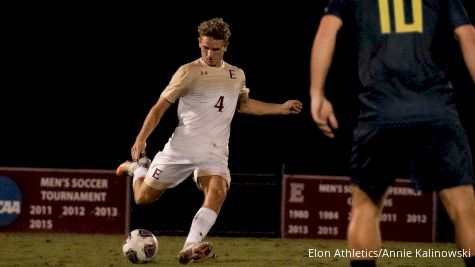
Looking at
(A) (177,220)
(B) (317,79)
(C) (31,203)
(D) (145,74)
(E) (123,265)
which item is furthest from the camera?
(D) (145,74)

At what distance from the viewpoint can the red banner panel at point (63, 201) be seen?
14.7 meters

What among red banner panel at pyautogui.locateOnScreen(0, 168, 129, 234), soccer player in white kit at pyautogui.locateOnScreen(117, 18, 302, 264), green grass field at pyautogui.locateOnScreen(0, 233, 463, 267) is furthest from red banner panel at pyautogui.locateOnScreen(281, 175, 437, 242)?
soccer player in white kit at pyautogui.locateOnScreen(117, 18, 302, 264)

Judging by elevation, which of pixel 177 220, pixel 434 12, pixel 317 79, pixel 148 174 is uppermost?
pixel 434 12

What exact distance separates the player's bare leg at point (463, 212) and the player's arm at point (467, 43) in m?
0.57

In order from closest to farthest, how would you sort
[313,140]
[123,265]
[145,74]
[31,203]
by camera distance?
[123,265] < [31,203] < [313,140] < [145,74]

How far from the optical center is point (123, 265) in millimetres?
9016

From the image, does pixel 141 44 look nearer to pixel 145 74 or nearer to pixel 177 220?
pixel 145 74

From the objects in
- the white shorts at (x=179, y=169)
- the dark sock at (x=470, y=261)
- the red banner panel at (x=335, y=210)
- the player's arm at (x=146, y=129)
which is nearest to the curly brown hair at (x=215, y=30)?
the player's arm at (x=146, y=129)

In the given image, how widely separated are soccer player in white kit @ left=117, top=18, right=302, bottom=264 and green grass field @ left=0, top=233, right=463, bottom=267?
0.85 meters

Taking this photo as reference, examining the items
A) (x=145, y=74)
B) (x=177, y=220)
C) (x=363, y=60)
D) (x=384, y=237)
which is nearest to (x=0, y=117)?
(x=145, y=74)

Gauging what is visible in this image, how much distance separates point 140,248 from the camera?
29.3ft

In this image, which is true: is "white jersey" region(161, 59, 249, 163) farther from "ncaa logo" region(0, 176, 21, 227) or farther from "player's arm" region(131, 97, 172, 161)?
"ncaa logo" region(0, 176, 21, 227)

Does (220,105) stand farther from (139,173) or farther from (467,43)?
(467,43)

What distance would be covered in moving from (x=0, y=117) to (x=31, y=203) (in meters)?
14.8
